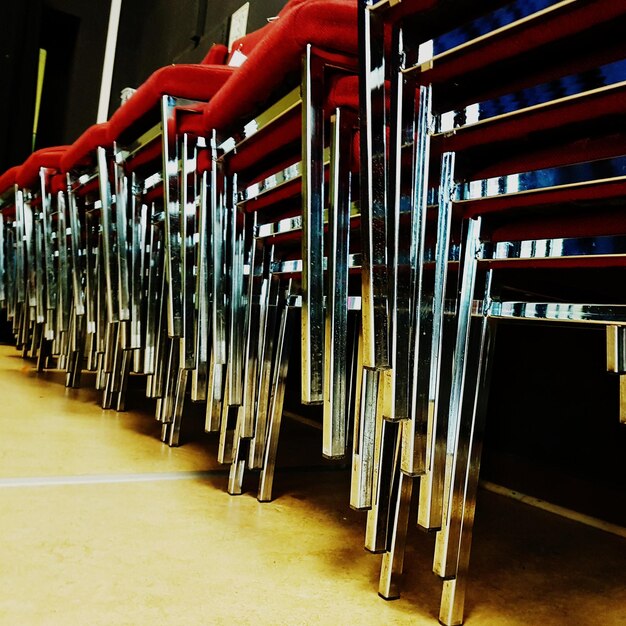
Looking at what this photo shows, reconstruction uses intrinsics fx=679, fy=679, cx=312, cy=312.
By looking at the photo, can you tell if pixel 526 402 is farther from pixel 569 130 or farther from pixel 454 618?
pixel 569 130

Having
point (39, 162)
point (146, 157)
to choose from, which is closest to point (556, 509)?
point (146, 157)

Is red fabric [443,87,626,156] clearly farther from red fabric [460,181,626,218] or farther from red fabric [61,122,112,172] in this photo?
red fabric [61,122,112,172]

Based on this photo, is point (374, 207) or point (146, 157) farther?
point (146, 157)

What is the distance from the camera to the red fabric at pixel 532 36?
1.86 feet

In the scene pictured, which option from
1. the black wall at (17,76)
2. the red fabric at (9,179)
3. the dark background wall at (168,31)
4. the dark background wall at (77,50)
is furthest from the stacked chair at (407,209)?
the black wall at (17,76)

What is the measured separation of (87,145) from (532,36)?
4.67ft

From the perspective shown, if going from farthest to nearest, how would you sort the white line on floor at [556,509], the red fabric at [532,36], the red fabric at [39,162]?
the red fabric at [39,162], the white line on floor at [556,509], the red fabric at [532,36]

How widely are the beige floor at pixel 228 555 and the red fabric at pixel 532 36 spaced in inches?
24.5

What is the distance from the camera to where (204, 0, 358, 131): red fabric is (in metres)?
0.79

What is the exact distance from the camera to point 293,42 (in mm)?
805

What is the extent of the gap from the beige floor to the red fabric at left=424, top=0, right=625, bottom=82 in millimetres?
622

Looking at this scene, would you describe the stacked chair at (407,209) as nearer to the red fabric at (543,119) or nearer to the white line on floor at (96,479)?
the red fabric at (543,119)

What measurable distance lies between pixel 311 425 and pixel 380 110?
60.8 inches

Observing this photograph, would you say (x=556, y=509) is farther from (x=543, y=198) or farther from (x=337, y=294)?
(x=543, y=198)
